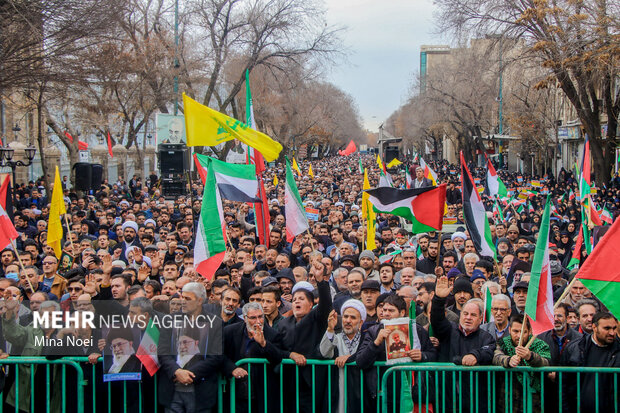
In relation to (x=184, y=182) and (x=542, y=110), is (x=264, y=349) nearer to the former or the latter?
(x=184, y=182)

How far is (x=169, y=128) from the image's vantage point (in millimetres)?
26406

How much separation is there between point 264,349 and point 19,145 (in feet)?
94.2

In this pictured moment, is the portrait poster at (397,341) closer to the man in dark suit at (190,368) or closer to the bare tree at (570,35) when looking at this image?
the man in dark suit at (190,368)

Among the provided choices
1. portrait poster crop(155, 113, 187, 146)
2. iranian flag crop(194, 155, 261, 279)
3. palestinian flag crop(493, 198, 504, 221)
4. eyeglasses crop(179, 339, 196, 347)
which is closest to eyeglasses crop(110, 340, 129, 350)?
eyeglasses crop(179, 339, 196, 347)

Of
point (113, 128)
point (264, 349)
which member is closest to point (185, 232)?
point (264, 349)

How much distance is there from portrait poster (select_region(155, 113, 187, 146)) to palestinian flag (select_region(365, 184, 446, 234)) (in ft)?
57.4

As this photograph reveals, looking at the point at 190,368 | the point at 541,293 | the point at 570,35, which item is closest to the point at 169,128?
the point at 570,35

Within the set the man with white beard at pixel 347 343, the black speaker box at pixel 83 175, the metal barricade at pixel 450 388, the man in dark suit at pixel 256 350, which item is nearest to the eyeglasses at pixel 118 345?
the man in dark suit at pixel 256 350

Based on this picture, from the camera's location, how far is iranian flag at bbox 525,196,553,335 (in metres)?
5.21

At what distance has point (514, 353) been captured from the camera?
5539 millimetres

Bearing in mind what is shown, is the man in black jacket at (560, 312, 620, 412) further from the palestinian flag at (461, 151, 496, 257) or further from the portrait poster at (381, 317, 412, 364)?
the palestinian flag at (461, 151, 496, 257)

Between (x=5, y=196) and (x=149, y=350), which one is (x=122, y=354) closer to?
(x=149, y=350)

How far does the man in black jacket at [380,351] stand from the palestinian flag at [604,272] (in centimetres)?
122

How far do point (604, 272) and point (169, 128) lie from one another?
22414 millimetres
